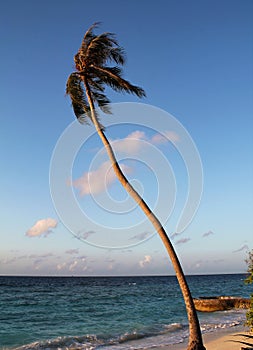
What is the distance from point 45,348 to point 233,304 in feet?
88.8

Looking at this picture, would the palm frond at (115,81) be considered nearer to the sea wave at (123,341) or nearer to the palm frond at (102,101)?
the palm frond at (102,101)

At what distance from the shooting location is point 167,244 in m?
13.8

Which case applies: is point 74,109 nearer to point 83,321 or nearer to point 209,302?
point 83,321

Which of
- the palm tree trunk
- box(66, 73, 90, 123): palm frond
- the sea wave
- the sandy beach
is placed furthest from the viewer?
the sea wave

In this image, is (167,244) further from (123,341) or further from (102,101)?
(123,341)

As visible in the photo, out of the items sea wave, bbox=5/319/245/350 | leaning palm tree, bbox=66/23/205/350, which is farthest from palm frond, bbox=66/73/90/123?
sea wave, bbox=5/319/245/350

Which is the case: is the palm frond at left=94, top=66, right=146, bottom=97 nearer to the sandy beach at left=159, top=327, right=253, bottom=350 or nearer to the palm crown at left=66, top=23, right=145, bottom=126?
the palm crown at left=66, top=23, right=145, bottom=126

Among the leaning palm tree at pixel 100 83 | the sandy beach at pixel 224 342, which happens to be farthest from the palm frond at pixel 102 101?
the sandy beach at pixel 224 342

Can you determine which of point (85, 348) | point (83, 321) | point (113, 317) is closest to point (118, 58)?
point (85, 348)

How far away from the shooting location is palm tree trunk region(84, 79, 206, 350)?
42.2ft

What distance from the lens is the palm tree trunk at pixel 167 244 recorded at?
1287 centimetres

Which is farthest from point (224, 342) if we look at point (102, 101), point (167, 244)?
point (102, 101)

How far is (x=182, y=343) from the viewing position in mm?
21062

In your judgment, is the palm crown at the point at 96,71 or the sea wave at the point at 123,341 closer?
the palm crown at the point at 96,71
